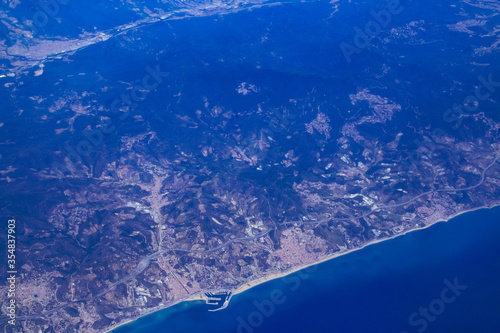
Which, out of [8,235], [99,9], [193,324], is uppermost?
[99,9]

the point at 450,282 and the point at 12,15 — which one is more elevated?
the point at 12,15

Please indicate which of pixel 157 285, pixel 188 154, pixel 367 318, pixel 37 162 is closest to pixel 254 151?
pixel 188 154

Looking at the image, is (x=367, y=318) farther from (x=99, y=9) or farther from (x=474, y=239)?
(x=99, y=9)

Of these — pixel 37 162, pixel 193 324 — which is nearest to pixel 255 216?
pixel 193 324

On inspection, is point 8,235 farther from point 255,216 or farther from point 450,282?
point 450,282

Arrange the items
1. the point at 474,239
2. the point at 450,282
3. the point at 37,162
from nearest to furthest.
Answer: the point at 450,282
the point at 474,239
the point at 37,162

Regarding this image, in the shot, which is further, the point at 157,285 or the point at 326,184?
the point at 326,184

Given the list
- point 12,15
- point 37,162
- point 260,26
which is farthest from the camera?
point 260,26
